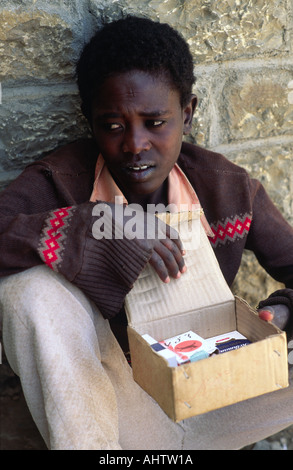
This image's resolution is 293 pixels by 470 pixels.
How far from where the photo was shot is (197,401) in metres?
1.06

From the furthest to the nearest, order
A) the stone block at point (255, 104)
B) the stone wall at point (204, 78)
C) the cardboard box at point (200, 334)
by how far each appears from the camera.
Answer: the stone block at point (255, 104) < the stone wall at point (204, 78) < the cardboard box at point (200, 334)

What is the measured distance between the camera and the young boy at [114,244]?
116 centimetres

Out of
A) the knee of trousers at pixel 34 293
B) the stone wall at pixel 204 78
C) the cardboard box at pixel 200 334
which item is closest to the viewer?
the cardboard box at pixel 200 334

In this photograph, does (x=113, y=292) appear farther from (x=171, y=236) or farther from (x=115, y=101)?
(x=115, y=101)

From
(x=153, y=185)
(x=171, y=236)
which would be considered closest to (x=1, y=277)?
(x=171, y=236)

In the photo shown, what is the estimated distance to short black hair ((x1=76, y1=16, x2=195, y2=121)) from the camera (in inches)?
57.2

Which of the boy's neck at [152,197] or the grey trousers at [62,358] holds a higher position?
the boy's neck at [152,197]

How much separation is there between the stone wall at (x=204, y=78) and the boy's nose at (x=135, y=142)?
1.05 ft

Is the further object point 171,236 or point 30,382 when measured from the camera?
point 171,236

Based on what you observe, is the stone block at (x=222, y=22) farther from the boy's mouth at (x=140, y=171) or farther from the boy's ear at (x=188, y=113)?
the boy's mouth at (x=140, y=171)

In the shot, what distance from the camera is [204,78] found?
6.03ft

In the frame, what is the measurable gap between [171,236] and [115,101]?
1.39 feet

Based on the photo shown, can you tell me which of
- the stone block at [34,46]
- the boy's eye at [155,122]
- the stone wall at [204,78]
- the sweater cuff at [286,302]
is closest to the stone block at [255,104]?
the stone wall at [204,78]

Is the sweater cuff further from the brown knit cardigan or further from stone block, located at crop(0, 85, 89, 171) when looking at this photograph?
stone block, located at crop(0, 85, 89, 171)
